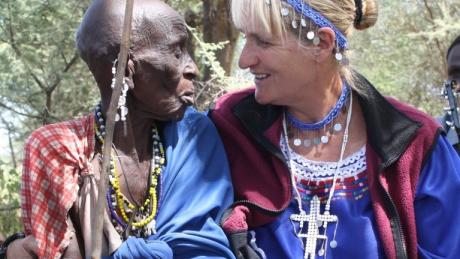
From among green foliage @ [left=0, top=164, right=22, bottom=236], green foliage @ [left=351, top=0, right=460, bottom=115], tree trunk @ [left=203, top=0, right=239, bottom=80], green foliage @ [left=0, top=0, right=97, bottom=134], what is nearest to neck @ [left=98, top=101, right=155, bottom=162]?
green foliage @ [left=0, top=164, right=22, bottom=236]

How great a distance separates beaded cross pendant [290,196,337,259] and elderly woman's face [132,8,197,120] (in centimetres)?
56

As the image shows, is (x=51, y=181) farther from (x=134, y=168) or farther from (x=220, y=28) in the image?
(x=220, y=28)

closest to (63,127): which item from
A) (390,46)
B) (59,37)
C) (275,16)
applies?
(275,16)

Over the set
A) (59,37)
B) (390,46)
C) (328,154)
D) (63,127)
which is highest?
(63,127)

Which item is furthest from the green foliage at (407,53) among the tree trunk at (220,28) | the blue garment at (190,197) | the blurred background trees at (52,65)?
the blue garment at (190,197)

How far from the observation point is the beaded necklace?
217 cm

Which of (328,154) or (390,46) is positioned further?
(390,46)

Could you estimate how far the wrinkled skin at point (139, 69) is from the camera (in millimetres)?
2104

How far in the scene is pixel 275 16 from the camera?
91.9 inches

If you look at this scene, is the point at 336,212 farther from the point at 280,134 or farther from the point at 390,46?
the point at 390,46

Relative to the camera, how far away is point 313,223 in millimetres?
2410

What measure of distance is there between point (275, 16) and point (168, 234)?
2.59ft

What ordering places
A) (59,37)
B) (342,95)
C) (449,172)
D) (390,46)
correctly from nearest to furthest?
(449,172)
(342,95)
(59,37)
(390,46)

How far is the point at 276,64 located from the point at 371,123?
1.33ft
